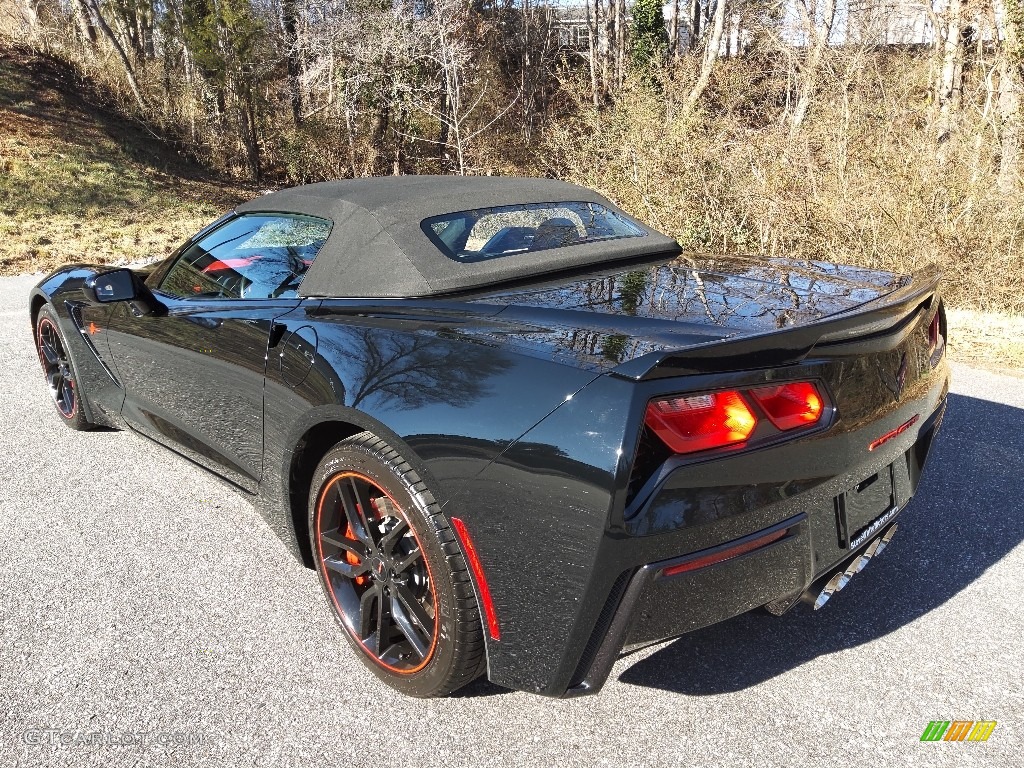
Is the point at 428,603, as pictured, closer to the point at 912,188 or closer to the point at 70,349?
the point at 70,349

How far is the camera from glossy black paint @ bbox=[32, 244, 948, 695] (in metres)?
1.76

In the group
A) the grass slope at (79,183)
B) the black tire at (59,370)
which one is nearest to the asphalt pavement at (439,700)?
the black tire at (59,370)

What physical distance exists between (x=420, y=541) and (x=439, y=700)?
0.52 meters

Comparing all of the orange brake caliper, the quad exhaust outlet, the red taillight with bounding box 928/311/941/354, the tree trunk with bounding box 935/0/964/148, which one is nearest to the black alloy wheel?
the orange brake caliper

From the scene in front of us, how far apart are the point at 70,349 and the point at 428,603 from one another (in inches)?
117

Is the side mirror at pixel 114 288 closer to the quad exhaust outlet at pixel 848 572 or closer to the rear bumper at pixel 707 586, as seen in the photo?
the rear bumper at pixel 707 586

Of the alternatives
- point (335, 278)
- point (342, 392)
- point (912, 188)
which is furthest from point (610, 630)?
point (912, 188)

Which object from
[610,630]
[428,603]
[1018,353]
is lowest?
[1018,353]

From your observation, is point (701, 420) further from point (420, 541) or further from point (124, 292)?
point (124, 292)

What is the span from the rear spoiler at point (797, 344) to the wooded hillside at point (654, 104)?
5.88 metres

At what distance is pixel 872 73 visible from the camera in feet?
28.5

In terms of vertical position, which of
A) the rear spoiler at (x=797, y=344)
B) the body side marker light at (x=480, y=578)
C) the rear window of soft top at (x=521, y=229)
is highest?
the rear window of soft top at (x=521, y=229)

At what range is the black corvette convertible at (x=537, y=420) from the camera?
1776 mm

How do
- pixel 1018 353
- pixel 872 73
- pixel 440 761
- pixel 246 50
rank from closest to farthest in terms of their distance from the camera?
pixel 440 761 → pixel 1018 353 → pixel 872 73 → pixel 246 50
